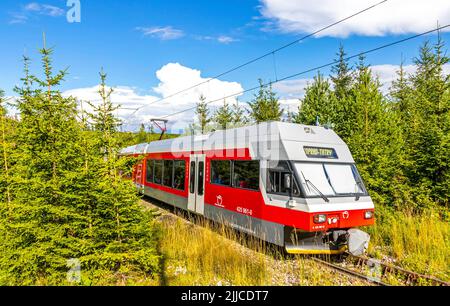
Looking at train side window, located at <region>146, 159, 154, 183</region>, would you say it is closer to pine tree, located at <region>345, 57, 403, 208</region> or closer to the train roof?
the train roof

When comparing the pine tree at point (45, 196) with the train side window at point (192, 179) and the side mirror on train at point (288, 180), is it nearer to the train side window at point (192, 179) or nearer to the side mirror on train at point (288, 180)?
the side mirror on train at point (288, 180)

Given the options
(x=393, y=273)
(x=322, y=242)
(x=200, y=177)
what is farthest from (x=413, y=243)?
(x=200, y=177)

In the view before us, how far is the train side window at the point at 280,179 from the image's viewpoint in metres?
7.46

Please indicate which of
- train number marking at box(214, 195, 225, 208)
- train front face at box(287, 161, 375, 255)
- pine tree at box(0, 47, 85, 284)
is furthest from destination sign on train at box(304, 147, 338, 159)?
pine tree at box(0, 47, 85, 284)

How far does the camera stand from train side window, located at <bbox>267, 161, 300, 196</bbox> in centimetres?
746

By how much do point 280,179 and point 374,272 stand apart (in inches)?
109

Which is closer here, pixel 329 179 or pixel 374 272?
pixel 374 272

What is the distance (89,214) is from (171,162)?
28.4ft

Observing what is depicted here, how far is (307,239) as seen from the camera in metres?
7.54

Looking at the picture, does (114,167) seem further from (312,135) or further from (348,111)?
(348,111)

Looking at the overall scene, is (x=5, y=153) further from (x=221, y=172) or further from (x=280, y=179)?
(x=280, y=179)

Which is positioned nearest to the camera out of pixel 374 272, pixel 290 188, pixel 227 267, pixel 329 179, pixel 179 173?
pixel 227 267

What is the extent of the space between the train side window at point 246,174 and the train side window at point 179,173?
157 inches

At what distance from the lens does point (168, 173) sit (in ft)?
48.3
